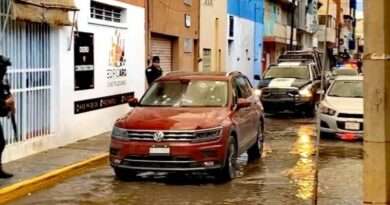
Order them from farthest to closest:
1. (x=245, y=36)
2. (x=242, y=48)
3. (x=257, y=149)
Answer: (x=245, y=36)
(x=242, y=48)
(x=257, y=149)

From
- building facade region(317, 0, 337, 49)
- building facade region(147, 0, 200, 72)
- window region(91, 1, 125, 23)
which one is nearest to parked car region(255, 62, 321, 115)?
building facade region(317, 0, 337, 49)

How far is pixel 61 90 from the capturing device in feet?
46.7

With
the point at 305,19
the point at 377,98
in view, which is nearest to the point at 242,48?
the point at 305,19

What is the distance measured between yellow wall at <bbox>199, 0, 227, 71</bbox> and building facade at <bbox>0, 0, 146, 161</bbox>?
990 cm

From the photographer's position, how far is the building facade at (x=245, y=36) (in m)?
35.7

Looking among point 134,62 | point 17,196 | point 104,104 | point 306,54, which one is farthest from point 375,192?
point 306,54

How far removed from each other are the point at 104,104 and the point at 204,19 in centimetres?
1335

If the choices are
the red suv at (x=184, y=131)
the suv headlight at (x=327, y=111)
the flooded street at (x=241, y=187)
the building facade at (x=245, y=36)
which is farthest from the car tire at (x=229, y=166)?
the building facade at (x=245, y=36)

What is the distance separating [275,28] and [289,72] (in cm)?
2512

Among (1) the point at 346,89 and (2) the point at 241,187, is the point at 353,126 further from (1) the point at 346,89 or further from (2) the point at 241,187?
(2) the point at 241,187

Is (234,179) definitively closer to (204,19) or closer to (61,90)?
(61,90)

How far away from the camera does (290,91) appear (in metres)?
23.9

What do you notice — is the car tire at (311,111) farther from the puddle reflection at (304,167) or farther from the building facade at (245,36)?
the building facade at (245,36)

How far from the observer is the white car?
54.5ft
